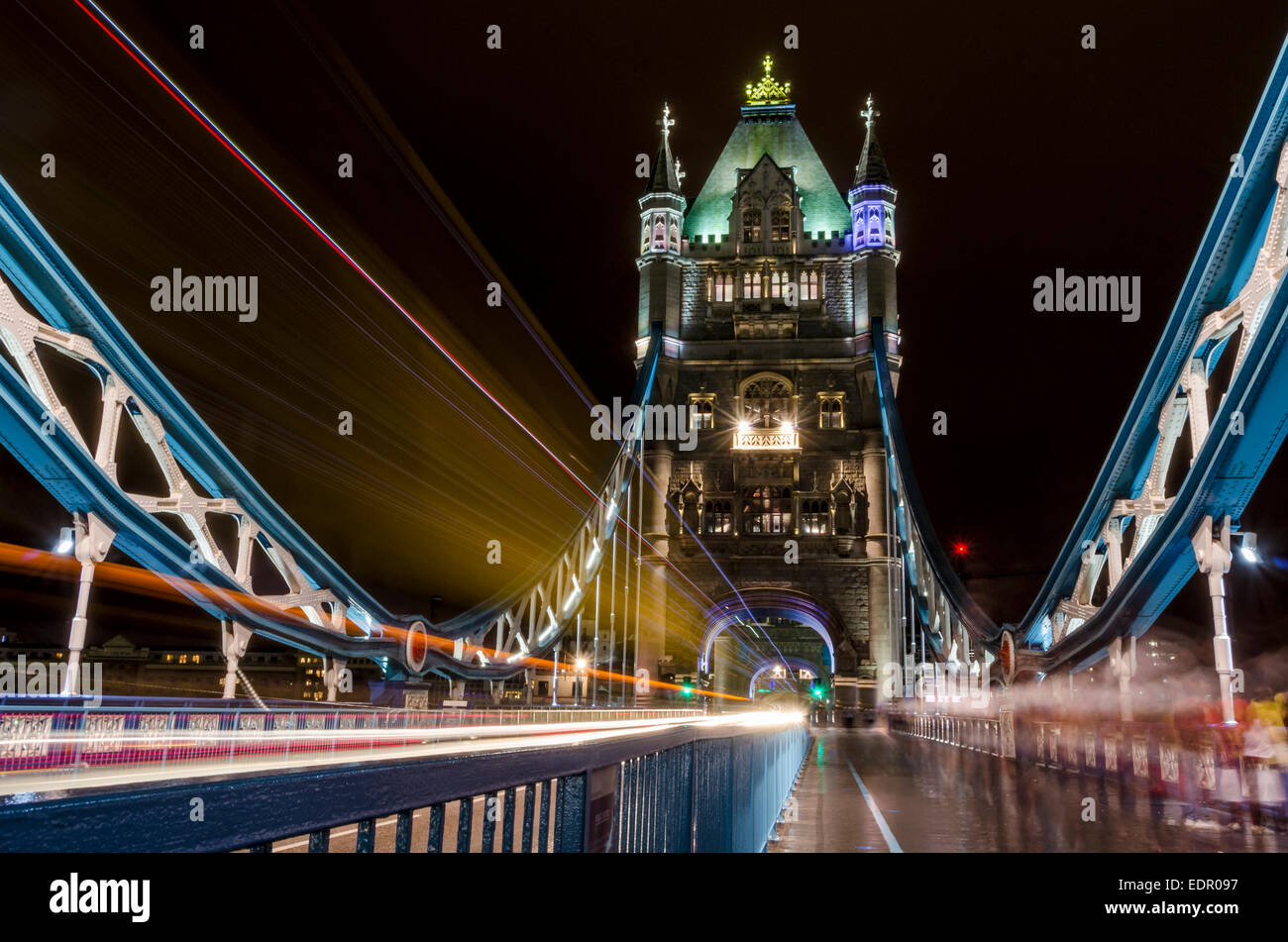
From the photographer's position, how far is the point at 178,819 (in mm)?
1209

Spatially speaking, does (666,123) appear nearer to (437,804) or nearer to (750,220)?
(750,220)

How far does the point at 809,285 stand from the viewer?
47438 millimetres

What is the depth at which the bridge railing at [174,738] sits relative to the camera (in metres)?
3.04

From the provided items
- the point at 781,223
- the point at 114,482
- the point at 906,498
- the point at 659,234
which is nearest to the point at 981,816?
the point at 114,482

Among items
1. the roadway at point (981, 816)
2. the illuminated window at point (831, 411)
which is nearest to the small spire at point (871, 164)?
the illuminated window at point (831, 411)

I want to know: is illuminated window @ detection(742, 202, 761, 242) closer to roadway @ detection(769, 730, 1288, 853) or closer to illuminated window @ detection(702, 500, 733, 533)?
illuminated window @ detection(702, 500, 733, 533)

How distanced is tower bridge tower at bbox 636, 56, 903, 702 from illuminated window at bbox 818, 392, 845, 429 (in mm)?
71

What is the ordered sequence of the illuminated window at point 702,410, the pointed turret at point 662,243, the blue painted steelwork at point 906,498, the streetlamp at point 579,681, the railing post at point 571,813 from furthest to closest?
the pointed turret at point 662,243, the illuminated window at point 702,410, the streetlamp at point 579,681, the blue painted steelwork at point 906,498, the railing post at point 571,813

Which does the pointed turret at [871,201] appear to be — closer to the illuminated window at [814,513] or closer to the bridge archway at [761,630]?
the illuminated window at [814,513]

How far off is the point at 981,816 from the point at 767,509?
113 feet

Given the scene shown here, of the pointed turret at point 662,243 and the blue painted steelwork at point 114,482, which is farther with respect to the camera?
the pointed turret at point 662,243

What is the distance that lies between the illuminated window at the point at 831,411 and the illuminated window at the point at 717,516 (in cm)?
557

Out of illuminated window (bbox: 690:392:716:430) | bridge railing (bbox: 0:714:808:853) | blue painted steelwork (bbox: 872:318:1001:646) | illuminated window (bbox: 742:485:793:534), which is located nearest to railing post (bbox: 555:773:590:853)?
bridge railing (bbox: 0:714:808:853)
